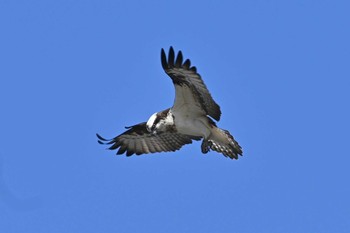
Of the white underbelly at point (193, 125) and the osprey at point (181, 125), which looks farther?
the white underbelly at point (193, 125)

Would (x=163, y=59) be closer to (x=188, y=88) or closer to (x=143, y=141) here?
(x=188, y=88)

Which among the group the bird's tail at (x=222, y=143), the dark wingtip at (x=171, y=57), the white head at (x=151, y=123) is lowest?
the bird's tail at (x=222, y=143)

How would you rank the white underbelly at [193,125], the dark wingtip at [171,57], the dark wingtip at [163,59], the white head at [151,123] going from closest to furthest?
the dark wingtip at [171,57], the dark wingtip at [163,59], the white underbelly at [193,125], the white head at [151,123]

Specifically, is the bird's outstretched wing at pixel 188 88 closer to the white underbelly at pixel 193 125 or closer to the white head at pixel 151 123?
the white underbelly at pixel 193 125

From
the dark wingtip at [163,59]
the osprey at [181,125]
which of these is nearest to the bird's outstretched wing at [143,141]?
the osprey at [181,125]

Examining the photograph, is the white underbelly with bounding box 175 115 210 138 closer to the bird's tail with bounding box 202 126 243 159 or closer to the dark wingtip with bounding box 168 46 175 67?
the bird's tail with bounding box 202 126 243 159

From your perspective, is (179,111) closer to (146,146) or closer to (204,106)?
(204,106)

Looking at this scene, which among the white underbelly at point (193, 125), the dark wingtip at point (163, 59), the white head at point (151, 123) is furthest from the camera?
the white head at point (151, 123)

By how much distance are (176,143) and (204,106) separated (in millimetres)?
1641

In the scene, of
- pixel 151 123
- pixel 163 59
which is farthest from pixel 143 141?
pixel 163 59

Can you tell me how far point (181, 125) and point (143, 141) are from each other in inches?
60.8

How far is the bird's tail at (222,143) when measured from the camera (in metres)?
18.7

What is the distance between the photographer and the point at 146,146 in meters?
19.7

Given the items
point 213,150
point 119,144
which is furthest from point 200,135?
point 119,144
